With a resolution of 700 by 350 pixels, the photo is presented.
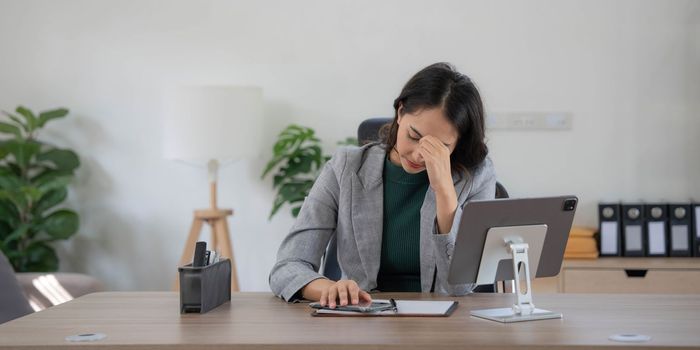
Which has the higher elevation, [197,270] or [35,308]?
[197,270]

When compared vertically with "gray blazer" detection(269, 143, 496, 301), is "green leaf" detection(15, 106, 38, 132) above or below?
above

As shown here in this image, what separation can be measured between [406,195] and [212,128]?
176cm

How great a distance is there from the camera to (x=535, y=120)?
453cm

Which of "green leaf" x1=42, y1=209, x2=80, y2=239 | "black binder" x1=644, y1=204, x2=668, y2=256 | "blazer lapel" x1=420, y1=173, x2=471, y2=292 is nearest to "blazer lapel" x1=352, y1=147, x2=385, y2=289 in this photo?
"blazer lapel" x1=420, y1=173, x2=471, y2=292

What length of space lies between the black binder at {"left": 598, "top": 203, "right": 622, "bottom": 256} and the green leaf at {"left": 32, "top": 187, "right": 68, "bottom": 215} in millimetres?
2570

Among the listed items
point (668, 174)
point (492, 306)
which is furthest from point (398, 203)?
point (668, 174)

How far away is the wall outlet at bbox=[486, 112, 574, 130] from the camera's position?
14.9 feet

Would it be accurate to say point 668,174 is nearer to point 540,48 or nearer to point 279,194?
point 540,48

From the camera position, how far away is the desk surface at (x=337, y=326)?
1651 millimetres

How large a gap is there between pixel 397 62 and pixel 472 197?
212cm

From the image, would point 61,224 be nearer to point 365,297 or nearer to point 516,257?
point 365,297

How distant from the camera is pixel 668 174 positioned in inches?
178

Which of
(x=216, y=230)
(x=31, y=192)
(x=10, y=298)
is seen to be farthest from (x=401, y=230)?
(x=31, y=192)

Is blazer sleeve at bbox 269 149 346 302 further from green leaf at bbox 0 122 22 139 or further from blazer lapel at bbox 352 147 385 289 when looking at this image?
green leaf at bbox 0 122 22 139
